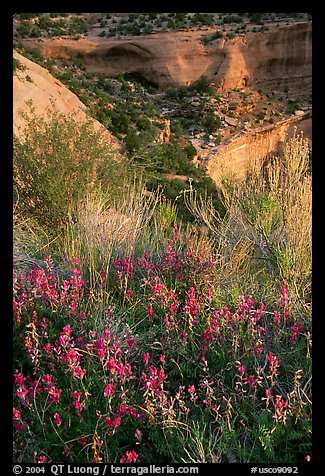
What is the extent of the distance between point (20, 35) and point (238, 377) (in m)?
32.0

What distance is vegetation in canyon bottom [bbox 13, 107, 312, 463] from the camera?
234 centimetres

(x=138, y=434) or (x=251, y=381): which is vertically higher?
(x=251, y=381)

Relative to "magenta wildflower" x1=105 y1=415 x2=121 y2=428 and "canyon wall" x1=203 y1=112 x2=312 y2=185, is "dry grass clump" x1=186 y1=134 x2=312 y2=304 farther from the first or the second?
"canyon wall" x1=203 y1=112 x2=312 y2=185

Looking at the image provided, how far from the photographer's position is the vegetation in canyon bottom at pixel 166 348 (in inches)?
92.3

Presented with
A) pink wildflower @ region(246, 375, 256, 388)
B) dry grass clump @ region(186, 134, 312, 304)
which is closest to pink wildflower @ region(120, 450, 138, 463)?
pink wildflower @ region(246, 375, 256, 388)

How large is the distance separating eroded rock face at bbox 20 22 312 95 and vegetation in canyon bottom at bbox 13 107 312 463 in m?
27.6

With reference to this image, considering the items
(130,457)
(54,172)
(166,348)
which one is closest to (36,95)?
(54,172)

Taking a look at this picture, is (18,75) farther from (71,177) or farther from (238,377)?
(238,377)

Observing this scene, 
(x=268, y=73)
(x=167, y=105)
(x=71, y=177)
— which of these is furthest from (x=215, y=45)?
(x=71, y=177)

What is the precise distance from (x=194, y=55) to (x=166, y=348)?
30854mm

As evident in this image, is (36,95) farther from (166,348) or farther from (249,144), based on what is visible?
(249,144)

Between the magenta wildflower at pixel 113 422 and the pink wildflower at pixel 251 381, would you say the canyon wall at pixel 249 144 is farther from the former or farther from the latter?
the magenta wildflower at pixel 113 422

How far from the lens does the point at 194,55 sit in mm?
30875
